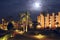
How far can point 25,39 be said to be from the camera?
60625 millimetres

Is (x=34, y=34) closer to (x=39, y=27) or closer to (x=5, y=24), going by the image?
(x=39, y=27)

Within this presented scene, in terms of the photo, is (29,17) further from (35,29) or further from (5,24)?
(5,24)

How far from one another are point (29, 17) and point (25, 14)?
217 centimetres

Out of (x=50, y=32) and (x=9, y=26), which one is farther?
(x=9, y=26)

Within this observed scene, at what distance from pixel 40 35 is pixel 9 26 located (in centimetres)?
2672

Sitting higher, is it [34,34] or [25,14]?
[25,14]

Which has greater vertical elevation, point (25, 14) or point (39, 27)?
point (25, 14)

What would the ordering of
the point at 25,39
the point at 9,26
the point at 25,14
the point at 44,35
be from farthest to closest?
the point at 9,26, the point at 25,14, the point at 44,35, the point at 25,39

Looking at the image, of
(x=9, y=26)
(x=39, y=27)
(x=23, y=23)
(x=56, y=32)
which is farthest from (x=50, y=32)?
(x=9, y=26)

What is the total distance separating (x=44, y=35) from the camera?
220ft

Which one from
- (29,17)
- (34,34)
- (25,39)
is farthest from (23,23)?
(25,39)

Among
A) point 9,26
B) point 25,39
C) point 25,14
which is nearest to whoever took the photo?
point 25,39

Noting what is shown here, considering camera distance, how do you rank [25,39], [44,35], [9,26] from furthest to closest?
[9,26] → [44,35] → [25,39]

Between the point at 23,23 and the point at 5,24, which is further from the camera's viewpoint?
the point at 5,24
